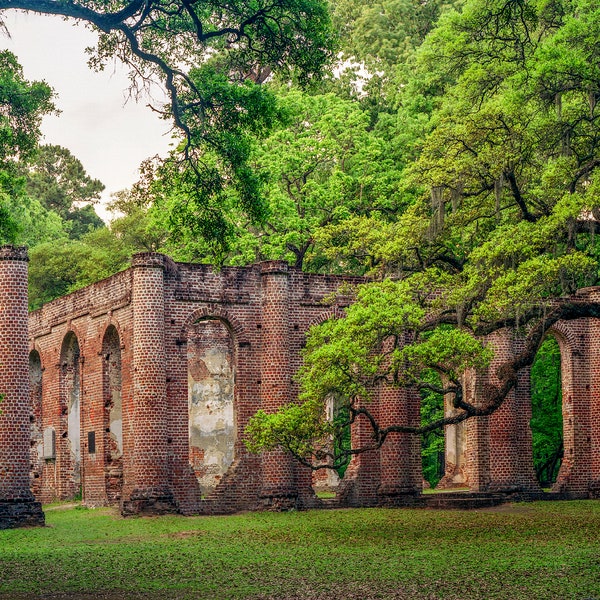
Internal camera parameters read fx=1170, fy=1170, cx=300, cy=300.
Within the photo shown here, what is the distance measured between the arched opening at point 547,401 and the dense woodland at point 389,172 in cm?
7

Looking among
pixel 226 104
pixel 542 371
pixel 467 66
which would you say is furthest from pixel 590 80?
pixel 542 371

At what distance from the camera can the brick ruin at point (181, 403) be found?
27.1 m

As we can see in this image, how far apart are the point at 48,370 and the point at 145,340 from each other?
7147 millimetres

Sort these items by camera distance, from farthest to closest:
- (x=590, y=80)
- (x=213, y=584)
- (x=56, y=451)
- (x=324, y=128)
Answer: (x=324, y=128), (x=56, y=451), (x=590, y=80), (x=213, y=584)

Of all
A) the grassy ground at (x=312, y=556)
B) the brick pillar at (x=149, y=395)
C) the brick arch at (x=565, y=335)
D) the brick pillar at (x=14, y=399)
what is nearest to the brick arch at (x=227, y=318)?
the brick pillar at (x=149, y=395)

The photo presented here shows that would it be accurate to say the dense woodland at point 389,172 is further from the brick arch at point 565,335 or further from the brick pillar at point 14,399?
the brick arch at point 565,335

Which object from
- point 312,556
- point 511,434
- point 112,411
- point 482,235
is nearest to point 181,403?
point 112,411

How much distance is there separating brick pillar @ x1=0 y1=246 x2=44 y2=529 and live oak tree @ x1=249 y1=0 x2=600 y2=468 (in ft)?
19.9

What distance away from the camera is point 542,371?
38.2 metres

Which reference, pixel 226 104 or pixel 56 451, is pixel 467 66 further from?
pixel 56 451

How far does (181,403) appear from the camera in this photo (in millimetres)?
27922

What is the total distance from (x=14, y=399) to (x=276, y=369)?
6349mm

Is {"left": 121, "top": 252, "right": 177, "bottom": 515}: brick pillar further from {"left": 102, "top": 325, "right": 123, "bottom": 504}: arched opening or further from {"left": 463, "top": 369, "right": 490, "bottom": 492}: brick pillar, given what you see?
{"left": 463, "top": 369, "right": 490, "bottom": 492}: brick pillar

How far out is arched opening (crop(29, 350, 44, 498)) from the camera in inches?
1336
